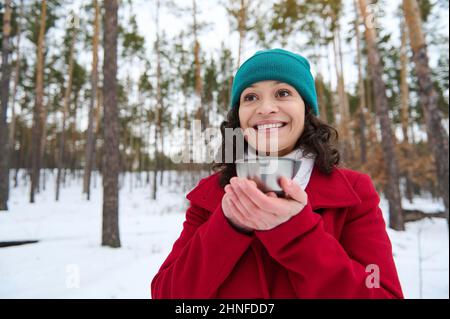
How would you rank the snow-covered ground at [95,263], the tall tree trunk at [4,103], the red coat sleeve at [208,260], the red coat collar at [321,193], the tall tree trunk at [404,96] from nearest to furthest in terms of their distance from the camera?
the red coat sleeve at [208,260], the red coat collar at [321,193], the snow-covered ground at [95,263], the tall tree trunk at [4,103], the tall tree trunk at [404,96]

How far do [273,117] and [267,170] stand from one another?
41cm

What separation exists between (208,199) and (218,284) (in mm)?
350

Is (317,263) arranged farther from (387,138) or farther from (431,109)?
(387,138)

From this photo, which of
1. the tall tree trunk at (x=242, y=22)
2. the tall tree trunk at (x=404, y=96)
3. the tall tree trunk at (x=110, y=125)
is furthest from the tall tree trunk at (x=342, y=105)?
the tall tree trunk at (x=110, y=125)

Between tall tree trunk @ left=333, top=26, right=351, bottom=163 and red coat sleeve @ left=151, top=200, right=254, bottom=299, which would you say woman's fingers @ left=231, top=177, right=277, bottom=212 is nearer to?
red coat sleeve @ left=151, top=200, right=254, bottom=299

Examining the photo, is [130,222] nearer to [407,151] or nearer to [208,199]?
[208,199]

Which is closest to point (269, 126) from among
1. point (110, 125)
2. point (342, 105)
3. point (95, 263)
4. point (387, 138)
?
point (95, 263)

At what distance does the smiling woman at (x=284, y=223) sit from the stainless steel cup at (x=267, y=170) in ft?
0.05

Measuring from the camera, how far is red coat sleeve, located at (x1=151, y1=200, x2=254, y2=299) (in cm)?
81

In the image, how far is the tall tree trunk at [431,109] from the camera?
4.20m

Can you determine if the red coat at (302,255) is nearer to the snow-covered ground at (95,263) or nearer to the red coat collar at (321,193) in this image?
the red coat collar at (321,193)

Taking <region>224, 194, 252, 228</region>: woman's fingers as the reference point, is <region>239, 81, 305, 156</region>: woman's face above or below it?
above

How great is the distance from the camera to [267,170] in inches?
26.8

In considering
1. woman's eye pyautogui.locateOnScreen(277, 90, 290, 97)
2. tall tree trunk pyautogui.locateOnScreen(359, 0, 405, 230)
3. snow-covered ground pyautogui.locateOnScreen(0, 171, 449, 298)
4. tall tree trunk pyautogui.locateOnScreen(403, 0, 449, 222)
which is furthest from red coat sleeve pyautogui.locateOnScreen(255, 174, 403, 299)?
tall tree trunk pyautogui.locateOnScreen(359, 0, 405, 230)
